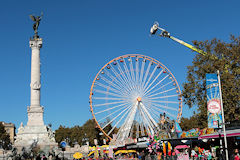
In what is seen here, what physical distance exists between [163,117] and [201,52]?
44.0 feet

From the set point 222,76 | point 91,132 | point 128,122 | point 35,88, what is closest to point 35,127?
point 35,88

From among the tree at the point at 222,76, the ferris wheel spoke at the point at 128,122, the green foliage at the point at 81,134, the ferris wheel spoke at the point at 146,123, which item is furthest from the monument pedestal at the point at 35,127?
the green foliage at the point at 81,134

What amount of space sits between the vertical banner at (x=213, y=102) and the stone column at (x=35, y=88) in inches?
1374

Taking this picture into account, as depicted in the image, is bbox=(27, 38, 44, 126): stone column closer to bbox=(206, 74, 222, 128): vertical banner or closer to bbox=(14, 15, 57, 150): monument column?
bbox=(14, 15, 57, 150): monument column

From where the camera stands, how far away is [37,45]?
2019 inches

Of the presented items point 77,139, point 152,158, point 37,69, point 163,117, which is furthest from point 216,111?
point 77,139

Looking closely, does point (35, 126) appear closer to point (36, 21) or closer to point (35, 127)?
point (35, 127)

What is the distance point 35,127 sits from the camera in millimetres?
47000

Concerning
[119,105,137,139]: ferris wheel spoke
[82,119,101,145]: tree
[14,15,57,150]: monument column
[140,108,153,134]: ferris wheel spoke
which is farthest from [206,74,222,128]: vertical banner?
[82,119,101,145]: tree

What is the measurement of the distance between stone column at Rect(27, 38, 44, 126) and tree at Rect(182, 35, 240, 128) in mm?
24988

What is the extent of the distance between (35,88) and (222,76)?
30.4 meters

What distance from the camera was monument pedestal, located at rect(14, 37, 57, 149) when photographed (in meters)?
46.1

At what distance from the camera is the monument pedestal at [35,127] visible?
4606cm

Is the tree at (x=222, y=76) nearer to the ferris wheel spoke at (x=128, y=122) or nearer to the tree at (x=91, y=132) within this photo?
the ferris wheel spoke at (x=128, y=122)
